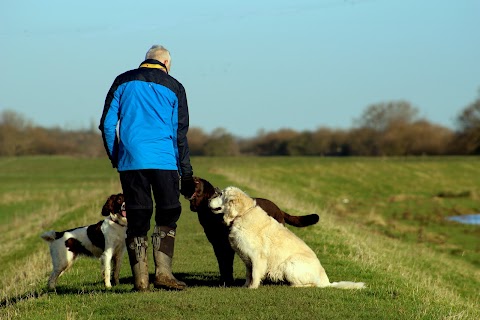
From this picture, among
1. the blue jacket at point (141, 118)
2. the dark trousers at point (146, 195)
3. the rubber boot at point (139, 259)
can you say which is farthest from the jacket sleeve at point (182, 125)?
the rubber boot at point (139, 259)

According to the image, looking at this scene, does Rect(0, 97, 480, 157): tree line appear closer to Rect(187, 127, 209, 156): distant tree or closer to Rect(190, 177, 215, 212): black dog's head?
Rect(187, 127, 209, 156): distant tree

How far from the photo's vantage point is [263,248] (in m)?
9.96

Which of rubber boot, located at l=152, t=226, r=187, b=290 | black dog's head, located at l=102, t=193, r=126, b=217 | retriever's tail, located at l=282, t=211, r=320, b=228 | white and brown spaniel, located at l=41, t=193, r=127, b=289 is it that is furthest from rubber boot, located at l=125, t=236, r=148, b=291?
retriever's tail, located at l=282, t=211, r=320, b=228

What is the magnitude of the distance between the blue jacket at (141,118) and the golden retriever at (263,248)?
3.72 feet

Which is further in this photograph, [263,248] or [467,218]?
[467,218]

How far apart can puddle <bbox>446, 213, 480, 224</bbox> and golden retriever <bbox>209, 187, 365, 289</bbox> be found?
2999 cm

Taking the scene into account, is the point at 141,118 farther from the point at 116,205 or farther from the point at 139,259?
the point at 116,205

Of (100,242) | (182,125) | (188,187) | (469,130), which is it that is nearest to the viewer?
(182,125)

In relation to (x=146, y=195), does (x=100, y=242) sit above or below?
below

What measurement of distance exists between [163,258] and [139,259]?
0.31 m

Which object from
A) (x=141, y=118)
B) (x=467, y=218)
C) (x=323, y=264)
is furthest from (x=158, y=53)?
(x=467, y=218)

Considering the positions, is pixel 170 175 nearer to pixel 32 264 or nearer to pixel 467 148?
pixel 32 264

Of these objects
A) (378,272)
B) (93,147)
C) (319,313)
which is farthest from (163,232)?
(93,147)

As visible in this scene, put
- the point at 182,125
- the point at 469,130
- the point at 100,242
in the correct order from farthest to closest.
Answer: the point at 469,130 → the point at 100,242 → the point at 182,125
